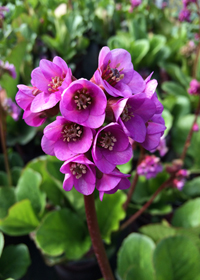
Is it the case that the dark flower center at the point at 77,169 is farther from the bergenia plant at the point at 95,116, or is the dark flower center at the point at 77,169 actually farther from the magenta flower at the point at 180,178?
the magenta flower at the point at 180,178

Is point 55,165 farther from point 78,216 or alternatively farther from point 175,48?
point 175,48

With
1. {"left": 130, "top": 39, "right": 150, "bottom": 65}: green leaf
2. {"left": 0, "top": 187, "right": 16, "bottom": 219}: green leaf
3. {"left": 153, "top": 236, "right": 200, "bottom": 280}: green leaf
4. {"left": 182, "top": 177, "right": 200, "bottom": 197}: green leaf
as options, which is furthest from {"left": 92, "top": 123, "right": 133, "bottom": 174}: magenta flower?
{"left": 130, "top": 39, "right": 150, "bottom": 65}: green leaf

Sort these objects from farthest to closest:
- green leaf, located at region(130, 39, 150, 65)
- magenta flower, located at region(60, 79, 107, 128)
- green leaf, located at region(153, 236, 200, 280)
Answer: green leaf, located at region(130, 39, 150, 65), green leaf, located at region(153, 236, 200, 280), magenta flower, located at region(60, 79, 107, 128)

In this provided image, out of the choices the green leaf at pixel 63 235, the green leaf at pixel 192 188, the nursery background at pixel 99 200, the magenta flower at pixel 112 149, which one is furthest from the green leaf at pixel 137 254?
the magenta flower at pixel 112 149

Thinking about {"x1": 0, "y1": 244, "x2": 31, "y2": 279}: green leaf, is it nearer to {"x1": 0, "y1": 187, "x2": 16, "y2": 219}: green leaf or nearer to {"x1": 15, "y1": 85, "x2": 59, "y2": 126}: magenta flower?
{"x1": 0, "y1": 187, "x2": 16, "y2": 219}: green leaf

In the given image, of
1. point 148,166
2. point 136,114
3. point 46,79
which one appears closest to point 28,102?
point 46,79

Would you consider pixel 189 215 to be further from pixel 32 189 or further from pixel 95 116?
pixel 95 116

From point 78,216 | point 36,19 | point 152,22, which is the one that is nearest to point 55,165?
point 78,216
